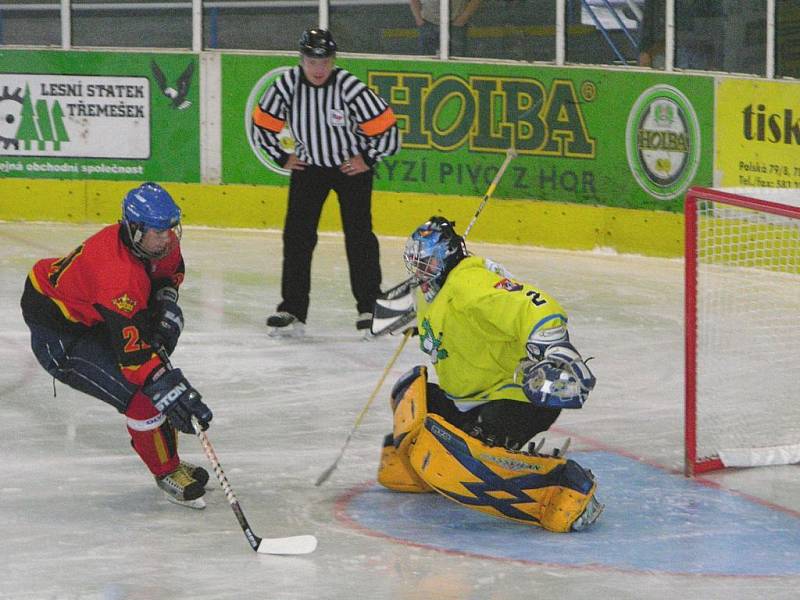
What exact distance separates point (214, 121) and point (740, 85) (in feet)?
11.5

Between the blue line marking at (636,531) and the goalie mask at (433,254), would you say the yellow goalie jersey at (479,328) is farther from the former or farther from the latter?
the blue line marking at (636,531)

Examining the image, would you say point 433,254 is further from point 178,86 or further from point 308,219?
point 178,86

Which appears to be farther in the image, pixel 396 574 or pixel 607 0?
pixel 607 0

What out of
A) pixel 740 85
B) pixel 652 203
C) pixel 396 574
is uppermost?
pixel 740 85

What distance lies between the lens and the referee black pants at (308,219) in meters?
7.49

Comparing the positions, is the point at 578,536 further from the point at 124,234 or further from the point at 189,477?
the point at 124,234

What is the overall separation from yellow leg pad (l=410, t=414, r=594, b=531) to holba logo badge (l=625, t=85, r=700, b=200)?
16.6ft

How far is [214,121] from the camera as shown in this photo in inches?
419

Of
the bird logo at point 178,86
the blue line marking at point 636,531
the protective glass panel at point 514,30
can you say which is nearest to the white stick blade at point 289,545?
the blue line marking at point 636,531

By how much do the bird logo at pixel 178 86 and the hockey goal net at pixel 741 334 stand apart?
4.55 meters

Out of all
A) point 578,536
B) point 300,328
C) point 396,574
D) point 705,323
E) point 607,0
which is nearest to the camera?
point 396,574

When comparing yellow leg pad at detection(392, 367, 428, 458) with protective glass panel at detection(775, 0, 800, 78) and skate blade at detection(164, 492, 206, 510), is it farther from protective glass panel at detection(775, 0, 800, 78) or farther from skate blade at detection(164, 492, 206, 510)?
protective glass panel at detection(775, 0, 800, 78)

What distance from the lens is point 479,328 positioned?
4.55 meters

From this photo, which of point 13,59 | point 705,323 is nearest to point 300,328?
point 705,323
